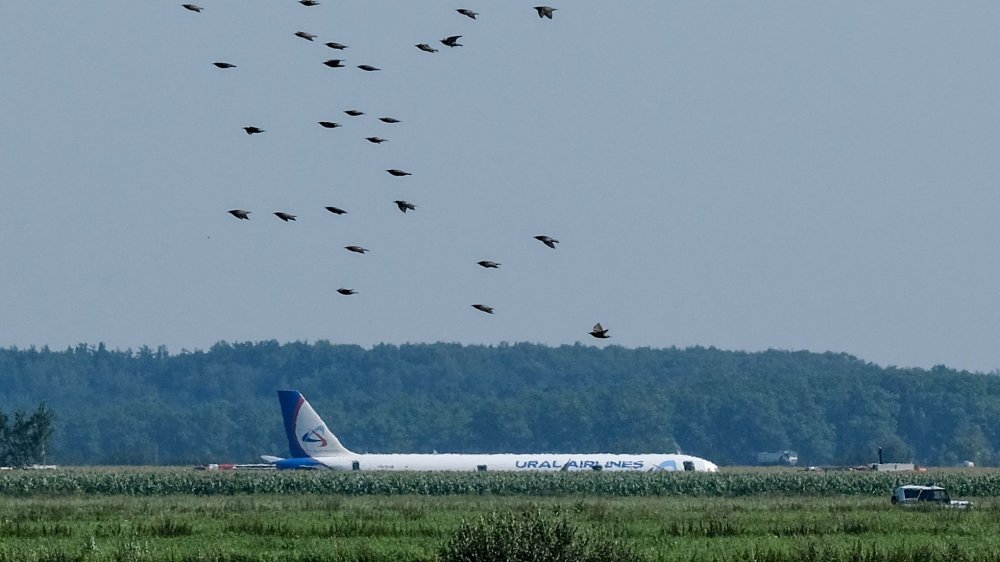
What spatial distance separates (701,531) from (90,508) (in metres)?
26.4

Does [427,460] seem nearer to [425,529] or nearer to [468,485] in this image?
[468,485]

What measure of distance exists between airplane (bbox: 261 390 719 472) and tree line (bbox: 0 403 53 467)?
63.9 metres

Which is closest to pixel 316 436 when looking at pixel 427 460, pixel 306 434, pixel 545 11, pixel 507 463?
pixel 306 434

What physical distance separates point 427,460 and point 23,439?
74.8 meters

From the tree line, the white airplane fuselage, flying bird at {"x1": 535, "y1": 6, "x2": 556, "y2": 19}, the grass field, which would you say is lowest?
the tree line

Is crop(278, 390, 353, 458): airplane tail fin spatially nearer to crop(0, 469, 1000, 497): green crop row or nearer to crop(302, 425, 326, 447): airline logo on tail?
crop(302, 425, 326, 447): airline logo on tail

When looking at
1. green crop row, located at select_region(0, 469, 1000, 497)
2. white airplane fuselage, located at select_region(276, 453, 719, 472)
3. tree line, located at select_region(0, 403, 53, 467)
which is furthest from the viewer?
tree line, located at select_region(0, 403, 53, 467)

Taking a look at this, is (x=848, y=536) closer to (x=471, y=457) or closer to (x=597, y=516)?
(x=597, y=516)

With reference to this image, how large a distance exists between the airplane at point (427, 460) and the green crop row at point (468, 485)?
13046mm

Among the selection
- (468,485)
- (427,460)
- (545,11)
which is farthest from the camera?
(427,460)

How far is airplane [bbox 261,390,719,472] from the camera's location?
113 meters

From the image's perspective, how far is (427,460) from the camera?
11769 centimetres

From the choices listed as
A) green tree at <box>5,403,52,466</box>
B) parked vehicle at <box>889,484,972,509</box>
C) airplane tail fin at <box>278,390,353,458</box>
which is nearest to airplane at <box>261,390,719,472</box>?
airplane tail fin at <box>278,390,353,458</box>

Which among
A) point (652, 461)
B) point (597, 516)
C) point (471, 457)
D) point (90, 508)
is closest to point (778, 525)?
point (597, 516)
